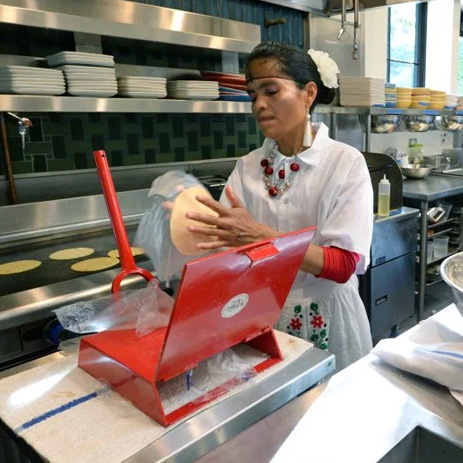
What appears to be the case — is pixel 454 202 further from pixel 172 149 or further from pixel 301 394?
pixel 301 394

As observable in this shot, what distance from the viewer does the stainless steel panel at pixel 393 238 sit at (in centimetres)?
267

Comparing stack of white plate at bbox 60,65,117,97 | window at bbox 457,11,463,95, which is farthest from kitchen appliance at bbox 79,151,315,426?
window at bbox 457,11,463,95

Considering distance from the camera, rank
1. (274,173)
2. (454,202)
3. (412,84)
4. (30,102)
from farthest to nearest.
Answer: (412,84) < (454,202) < (30,102) < (274,173)

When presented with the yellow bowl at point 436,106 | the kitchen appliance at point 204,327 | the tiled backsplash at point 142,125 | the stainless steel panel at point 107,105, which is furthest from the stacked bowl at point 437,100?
the kitchen appliance at point 204,327

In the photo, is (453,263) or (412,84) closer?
(453,263)

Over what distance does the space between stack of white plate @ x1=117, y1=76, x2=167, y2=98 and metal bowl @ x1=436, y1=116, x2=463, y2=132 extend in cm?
345

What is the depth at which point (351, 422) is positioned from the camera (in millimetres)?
734

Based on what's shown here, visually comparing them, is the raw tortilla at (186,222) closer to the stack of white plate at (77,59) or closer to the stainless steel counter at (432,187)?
the stack of white plate at (77,59)

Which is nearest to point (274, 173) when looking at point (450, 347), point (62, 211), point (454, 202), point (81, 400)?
point (450, 347)

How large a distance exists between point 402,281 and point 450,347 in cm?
215

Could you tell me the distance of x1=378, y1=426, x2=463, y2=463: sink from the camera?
27.3 inches

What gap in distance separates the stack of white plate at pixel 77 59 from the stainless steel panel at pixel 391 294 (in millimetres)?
1841

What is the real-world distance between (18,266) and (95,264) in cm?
28

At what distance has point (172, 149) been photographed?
280 cm
